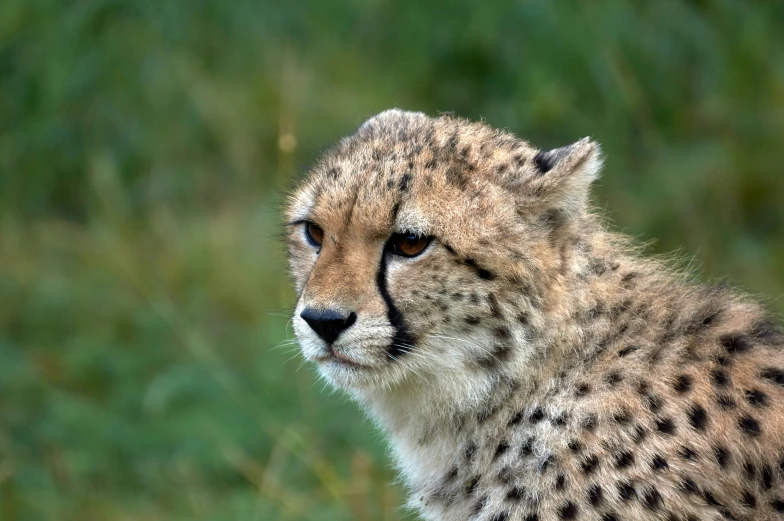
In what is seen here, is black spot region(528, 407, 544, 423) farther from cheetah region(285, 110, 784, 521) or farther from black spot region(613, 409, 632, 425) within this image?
black spot region(613, 409, 632, 425)

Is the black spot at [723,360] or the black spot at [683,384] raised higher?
the black spot at [723,360]

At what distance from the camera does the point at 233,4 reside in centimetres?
611

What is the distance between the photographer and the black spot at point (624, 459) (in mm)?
2557

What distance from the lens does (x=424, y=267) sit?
2.77 meters

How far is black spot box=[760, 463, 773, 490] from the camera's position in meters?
2.54

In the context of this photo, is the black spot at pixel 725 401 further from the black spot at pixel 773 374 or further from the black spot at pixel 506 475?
the black spot at pixel 506 475

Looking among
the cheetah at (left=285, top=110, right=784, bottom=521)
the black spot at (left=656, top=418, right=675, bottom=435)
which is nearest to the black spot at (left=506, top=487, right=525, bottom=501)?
the cheetah at (left=285, top=110, right=784, bottom=521)

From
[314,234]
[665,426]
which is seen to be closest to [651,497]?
[665,426]

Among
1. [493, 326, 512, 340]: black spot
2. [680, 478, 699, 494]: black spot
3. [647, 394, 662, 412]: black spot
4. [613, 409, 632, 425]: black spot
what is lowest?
[680, 478, 699, 494]: black spot

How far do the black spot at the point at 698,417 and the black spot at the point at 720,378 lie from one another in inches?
3.1

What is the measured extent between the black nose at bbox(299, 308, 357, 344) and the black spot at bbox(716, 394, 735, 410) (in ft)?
2.75

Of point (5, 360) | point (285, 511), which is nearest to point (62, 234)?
point (5, 360)

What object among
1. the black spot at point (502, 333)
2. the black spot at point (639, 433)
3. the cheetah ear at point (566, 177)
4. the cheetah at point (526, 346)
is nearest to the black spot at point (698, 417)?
the cheetah at point (526, 346)

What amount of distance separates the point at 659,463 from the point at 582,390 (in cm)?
28
